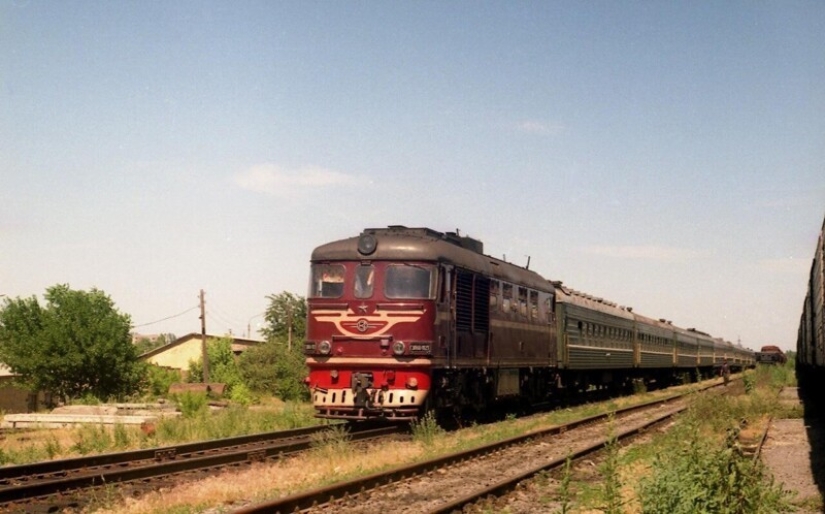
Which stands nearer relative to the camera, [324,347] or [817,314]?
[324,347]

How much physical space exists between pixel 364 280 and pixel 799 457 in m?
7.84

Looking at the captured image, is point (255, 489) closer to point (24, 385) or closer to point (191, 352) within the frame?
point (24, 385)

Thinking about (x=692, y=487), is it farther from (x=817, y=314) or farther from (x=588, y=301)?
(x=588, y=301)

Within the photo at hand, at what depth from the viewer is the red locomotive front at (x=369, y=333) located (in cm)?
1443

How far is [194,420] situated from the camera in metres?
16.7

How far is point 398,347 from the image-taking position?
14.4 m

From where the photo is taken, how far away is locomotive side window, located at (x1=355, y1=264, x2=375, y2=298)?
15.2 metres

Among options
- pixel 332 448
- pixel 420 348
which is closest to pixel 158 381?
pixel 420 348

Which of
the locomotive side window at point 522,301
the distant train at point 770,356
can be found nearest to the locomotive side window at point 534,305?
the locomotive side window at point 522,301

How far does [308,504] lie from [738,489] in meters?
4.10

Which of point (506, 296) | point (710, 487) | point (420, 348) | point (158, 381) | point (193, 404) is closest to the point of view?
point (710, 487)

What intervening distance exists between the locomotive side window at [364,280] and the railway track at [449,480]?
3.75 metres

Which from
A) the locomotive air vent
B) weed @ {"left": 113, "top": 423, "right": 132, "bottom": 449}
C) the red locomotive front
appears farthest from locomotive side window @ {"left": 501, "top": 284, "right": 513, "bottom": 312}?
weed @ {"left": 113, "top": 423, "right": 132, "bottom": 449}

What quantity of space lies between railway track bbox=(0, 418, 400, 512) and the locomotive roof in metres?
3.35
